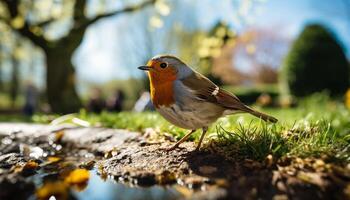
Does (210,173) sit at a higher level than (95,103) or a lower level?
higher

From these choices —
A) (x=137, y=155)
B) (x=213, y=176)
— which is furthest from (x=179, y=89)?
(x=213, y=176)

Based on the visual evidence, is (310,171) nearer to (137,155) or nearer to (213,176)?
(213,176)

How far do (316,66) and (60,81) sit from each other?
9.93 m

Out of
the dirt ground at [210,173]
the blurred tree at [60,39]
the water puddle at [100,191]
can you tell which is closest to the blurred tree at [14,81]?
the blurred tree at [60,39]

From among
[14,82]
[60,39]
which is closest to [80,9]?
[60,39]

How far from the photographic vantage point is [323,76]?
16516mm

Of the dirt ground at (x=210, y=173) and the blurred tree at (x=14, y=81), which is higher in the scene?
the dirt ground at (x=210, y=173)

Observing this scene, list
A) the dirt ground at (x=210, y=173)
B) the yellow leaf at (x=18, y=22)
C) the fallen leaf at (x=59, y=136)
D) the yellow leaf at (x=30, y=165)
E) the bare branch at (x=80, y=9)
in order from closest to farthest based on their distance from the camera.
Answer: the dirt ground at (x=210, y=173), the yellow leaf at (x=30, y=165), the fallen leaf at (x=59, y=136), the yellow leaf at (x=18, y=22), the bare branch at (x=80, y=9)

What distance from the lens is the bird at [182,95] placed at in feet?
11.0

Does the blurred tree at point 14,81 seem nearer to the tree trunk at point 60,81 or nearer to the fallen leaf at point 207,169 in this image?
the tree trunk at point 60,81

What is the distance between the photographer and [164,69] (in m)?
3.42

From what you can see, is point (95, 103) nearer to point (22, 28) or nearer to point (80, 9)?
point (80, 9)

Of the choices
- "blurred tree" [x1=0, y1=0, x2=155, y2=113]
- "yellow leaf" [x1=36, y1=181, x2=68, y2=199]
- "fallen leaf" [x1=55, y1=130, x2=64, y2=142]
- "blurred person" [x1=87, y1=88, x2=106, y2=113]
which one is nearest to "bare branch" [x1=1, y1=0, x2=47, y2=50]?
"blurred tree" [x1=0, y1=0, x2=155, y2=113]

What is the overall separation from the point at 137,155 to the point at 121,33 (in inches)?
1115
